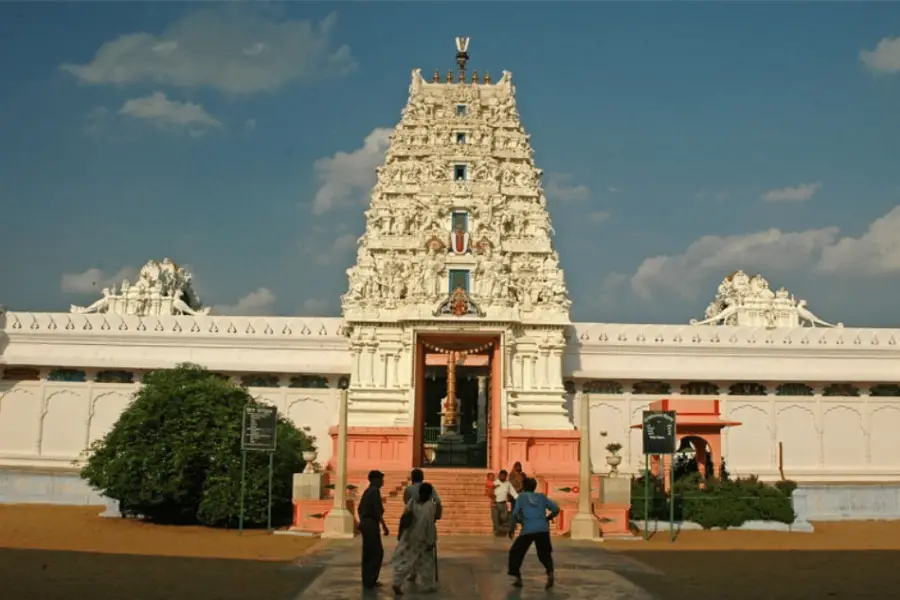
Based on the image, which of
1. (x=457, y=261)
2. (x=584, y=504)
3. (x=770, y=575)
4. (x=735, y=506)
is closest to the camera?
(x=770, y=575)

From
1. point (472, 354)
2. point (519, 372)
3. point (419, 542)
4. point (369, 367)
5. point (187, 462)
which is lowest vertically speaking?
point (419, 542)

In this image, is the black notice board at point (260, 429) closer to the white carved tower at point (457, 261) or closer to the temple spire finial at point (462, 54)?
the white carved tower at point (457, 261)

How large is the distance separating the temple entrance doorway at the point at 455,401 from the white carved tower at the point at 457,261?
68 cm

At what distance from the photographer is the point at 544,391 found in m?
30.6

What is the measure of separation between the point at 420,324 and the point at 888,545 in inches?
559

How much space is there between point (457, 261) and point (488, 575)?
685 inches

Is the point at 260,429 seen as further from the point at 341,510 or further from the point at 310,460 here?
the point at 341,510

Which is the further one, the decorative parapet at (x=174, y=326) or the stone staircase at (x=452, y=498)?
the decorative parapet at (x=174, y=326)

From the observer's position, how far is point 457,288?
30219 millimetres

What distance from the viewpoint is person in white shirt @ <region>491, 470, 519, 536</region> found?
21.9m

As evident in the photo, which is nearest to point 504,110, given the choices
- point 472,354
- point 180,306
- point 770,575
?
point 472,354

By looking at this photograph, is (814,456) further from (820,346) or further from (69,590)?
(69,590)

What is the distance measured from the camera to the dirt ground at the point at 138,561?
42.1ft

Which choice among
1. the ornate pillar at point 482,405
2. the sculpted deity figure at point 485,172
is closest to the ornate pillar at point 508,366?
the sculpted deity figure at point 485,172
